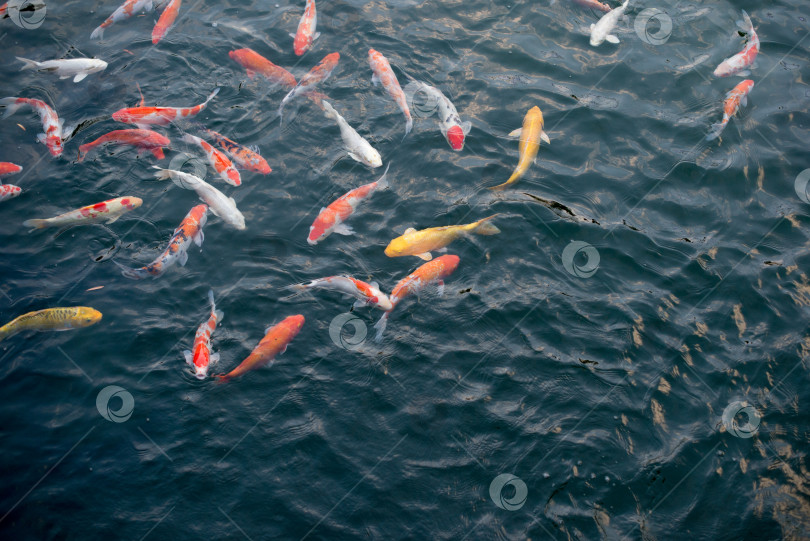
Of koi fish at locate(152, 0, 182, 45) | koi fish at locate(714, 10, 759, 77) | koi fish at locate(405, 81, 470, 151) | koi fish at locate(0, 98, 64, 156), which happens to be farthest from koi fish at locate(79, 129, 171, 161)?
koi fish at locate(714, 10, 759, 77)

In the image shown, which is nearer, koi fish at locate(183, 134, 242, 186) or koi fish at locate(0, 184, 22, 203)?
koi fish at locate(0, 184, 22, 203)

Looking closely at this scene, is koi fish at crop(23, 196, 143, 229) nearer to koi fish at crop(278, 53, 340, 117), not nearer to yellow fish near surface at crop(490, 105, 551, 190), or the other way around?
koi fish at crop(278, 53, 340, 117)

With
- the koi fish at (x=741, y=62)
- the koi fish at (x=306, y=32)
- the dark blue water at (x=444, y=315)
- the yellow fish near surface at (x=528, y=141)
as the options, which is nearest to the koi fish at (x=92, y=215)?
the dark blue water at (x=444, y=315)

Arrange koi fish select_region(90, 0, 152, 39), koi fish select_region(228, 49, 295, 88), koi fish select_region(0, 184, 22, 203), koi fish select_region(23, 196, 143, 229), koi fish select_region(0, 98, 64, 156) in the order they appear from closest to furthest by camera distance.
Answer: koi fish select_region(23, 196, 143, 229) → koi fish select_region(0, 184, 22, 203) → koi fish select_region(0, 98, 64, 156) → koi fish select_region(228, 49, 295, 88) → koi fish select_region(90, 0, 152, 39)

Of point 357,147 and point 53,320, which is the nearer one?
point 53,320

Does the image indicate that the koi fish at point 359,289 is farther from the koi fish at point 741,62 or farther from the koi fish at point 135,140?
the koi fish at point 741,62

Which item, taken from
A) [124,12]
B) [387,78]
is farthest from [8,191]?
[387,78]

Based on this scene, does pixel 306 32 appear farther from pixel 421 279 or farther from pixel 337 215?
pixel 421 279
